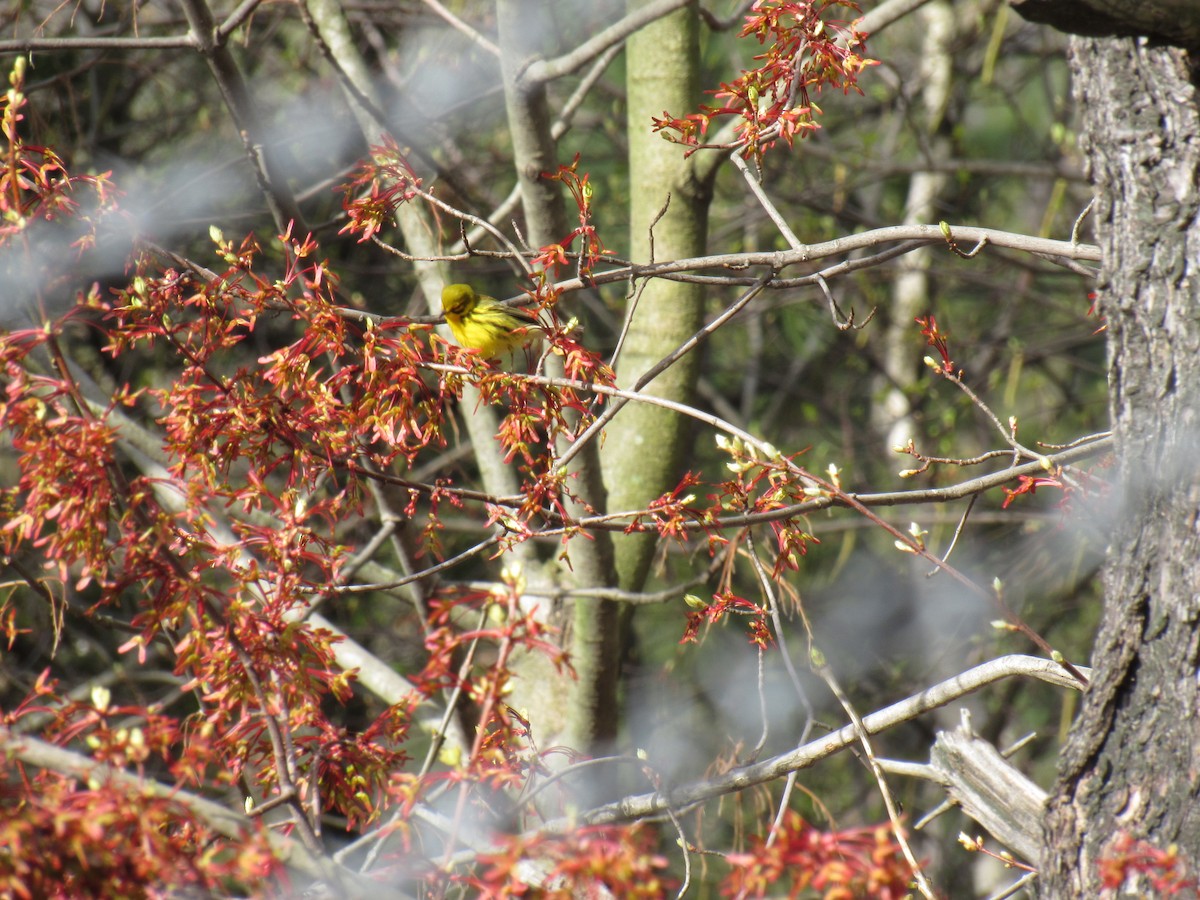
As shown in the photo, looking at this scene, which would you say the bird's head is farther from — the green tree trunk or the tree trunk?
the tree trunk

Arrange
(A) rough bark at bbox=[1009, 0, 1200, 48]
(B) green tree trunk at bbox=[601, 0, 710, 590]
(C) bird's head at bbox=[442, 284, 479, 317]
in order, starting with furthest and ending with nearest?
1. (B) green tree trunk at bbox=[601, 0, 710, 590]
2. (C) bird's head at bbox=[442, 284, 479, 317]
3. (A) rough bark at bbox=[1009, 0, 1200, 48]

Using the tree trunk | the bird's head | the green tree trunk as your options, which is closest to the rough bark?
the tree trunk

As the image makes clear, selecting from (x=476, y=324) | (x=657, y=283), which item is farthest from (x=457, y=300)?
(x=657, y=283)

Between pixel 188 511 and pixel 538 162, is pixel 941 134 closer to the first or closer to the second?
pixel 538 162

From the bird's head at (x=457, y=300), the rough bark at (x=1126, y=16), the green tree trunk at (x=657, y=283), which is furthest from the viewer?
the green tree trunk at (x=657, y=283)

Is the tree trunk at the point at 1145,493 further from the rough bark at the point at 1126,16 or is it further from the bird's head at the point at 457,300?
the bird's head at the point at 457,300

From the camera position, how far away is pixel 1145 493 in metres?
1.48

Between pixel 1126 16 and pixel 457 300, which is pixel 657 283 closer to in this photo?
pixel 457 300

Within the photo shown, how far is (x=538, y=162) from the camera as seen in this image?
8.95 ft

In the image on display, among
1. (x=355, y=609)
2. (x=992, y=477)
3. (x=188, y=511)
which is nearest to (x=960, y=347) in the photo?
(x=355, y=609)

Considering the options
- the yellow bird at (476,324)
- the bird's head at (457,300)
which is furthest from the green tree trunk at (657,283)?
the bird's head at (457,300)

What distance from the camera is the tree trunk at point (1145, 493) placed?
1414 millimetres

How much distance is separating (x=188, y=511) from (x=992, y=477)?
4.24 feet

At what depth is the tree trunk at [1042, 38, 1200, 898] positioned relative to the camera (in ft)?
4.64
